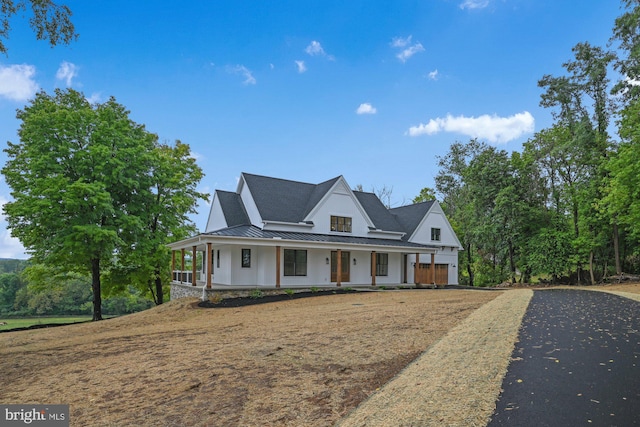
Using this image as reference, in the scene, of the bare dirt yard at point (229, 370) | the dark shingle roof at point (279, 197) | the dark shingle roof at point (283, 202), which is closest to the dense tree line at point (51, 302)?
the dark shingle roof at point (283, 202)

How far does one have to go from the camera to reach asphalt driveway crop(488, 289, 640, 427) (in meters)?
3.70

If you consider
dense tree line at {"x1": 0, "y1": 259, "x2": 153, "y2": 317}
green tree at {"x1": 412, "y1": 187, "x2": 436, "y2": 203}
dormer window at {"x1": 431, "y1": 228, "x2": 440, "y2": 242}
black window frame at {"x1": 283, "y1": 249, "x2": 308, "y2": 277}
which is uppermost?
green tree at {"x1": 412, "y1": 187, "x2": 436, "y2": 203}

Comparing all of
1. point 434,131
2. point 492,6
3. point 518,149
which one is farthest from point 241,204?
point 434,131

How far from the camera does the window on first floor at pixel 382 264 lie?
24014 millimetres

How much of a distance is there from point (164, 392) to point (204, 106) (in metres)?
21.8

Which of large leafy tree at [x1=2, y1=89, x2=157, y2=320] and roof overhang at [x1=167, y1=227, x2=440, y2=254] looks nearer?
roof overhang at [x1=167, y1=227, x2=440, y2=254]

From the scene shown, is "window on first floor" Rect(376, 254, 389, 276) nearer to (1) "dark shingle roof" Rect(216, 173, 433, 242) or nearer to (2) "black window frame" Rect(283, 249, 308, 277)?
(1) "dark shingle roof" Rect(216, 173, 433, 242)

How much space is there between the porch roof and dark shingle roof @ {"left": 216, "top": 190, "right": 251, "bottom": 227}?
2.97 feet

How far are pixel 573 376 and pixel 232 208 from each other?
66.3ft

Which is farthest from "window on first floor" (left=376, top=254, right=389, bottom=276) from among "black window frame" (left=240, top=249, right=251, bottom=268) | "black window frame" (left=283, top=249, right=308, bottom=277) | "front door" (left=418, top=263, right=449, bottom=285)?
"black window frame" (left=240, top=249, right=251, bottom=268)

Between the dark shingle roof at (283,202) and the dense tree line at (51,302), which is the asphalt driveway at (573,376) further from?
the dense tree line at (51,302)

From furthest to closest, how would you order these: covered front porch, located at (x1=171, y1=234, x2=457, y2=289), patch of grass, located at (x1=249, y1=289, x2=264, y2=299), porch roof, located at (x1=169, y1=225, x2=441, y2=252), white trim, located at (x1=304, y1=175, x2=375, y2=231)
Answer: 1. white trim, located at (x1=304, y1=175, x2=375, y2=231)
2. covered front porch, located at (x1=171, y1=234, x2=457, y2=289)
3. porch roof, located at (x1=169, y1=225, x2=441, y2=252)
4. patch of grass, located at (x1=249, y1=289, x2=264, y2=299)

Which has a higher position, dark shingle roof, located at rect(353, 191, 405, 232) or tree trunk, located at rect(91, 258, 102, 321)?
dark shingle roof, located at rect(353, 191, 405, 232)

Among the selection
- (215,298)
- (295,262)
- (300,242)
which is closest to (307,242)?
(300,242)
